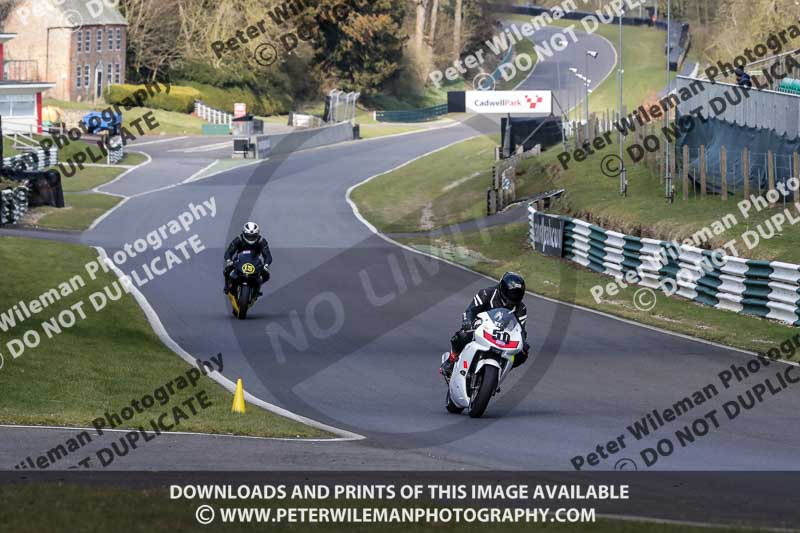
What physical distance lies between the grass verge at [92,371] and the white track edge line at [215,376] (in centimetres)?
16

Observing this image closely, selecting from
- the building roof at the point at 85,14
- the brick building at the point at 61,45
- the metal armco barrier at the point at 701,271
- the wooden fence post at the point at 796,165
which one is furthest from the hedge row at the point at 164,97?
the wooden fence post at the point at 796,165

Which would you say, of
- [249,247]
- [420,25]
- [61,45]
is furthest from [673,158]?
[420,25]

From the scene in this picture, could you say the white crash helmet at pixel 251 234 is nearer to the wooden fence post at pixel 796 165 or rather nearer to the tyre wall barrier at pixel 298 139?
the wooden fence post at pixel 796 165

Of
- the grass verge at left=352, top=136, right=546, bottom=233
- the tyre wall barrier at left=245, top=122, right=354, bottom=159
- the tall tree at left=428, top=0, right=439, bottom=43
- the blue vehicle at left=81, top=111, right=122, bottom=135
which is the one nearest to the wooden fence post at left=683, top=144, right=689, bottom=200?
the grass verge at left=352, top=136, right=546, bottom=233

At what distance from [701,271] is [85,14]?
6764cm

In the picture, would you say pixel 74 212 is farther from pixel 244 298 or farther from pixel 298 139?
pixel 298 139

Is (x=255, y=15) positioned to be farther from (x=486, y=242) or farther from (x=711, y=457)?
(x=711, y=457)

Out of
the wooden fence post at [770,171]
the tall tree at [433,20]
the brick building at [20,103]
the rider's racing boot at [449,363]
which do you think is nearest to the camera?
the rider's racing boot at [449,363]

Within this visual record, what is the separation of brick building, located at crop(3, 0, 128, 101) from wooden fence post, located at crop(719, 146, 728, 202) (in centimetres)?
6183

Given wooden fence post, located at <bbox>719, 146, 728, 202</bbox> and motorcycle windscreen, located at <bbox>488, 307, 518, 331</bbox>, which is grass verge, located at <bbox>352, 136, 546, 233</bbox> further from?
motorcycle windscreen, located at <bbox>488, 307, 518, 331</bbox>

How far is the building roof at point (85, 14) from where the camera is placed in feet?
269

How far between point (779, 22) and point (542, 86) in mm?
43128

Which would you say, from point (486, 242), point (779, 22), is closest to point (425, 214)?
point (486, 242)

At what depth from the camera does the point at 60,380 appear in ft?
52.5
